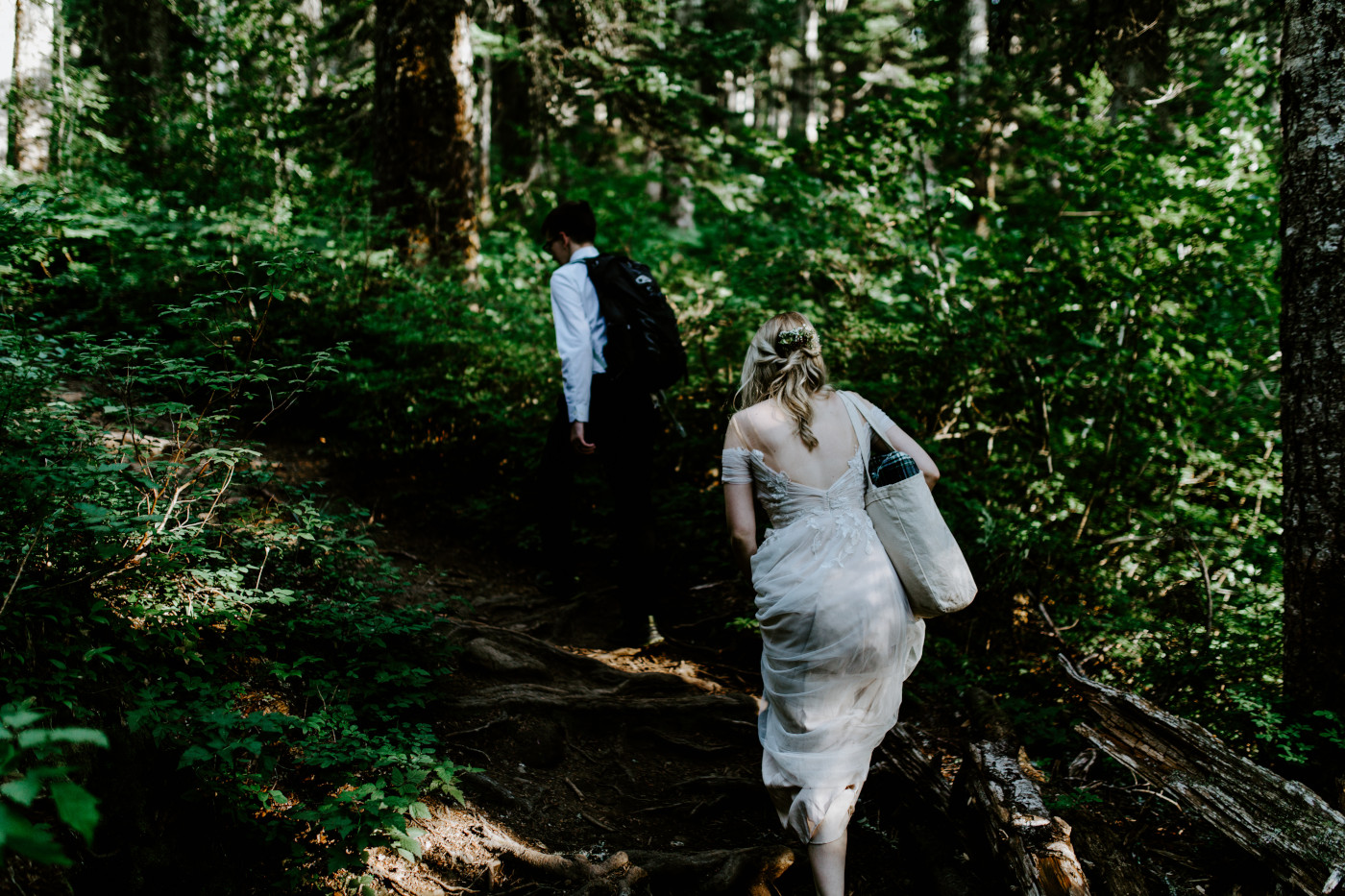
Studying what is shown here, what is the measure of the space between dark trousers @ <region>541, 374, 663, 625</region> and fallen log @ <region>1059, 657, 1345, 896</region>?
240cm

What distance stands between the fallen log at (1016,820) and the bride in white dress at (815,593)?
581 mm

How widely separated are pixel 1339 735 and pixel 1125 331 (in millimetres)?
3321

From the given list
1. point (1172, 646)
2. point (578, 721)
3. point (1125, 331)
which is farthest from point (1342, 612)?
point (578, 721)

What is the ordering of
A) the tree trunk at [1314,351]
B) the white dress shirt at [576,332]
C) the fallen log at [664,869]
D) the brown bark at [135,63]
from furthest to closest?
the brown bark at [135,63]
the white dress shirt at [576,332]
the tree trunk at [1314,351]
the fallen log at [664,869]

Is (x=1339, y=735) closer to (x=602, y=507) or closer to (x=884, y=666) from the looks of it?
(x=884, y=666)

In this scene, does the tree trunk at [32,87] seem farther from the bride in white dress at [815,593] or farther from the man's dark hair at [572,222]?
the bride in white dress at [815,593]

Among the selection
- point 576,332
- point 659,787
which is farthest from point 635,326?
point 659,787

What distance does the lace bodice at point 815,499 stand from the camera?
8.57 ft

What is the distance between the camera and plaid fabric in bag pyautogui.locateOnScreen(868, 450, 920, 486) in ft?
8.68

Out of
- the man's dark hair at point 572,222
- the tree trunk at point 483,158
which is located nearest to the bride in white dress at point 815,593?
the man's dark hair at point 572,222

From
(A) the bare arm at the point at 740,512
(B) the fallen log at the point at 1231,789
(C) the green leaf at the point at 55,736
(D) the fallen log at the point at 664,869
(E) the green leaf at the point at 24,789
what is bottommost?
(D) the fallen log at the point at 664,869

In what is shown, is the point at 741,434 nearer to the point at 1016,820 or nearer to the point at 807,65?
the point at 1016,820

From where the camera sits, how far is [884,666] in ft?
8.48

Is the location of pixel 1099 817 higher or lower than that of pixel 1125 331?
lower
